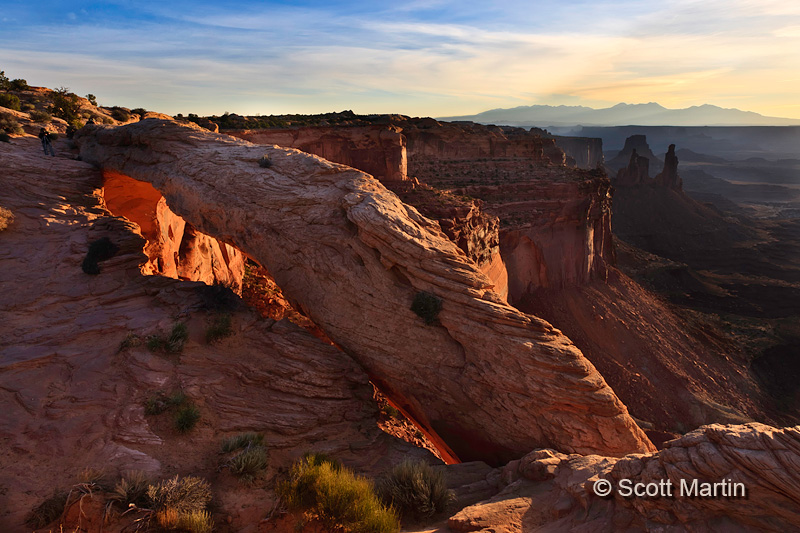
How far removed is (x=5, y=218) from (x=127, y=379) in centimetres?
942

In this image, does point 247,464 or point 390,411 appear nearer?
point 247,464

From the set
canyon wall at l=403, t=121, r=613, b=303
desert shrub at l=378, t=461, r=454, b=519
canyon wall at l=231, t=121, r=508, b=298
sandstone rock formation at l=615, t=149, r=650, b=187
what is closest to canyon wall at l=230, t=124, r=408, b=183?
canyon wall at l=231, t=121, r=508, b=298

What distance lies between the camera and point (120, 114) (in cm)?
3028

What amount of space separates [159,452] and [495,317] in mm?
9098

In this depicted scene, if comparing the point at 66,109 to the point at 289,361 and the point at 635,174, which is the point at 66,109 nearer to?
the point at 289,361

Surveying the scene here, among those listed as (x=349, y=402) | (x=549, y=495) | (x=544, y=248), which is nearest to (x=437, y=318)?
(x=349, y=402)

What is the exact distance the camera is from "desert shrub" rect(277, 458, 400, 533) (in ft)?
24.4

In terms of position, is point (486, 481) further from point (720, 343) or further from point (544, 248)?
point (720, 343)

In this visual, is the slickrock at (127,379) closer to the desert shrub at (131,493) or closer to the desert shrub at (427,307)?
the desert shrub at (131,493)

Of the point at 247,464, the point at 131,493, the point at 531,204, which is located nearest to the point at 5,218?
the point at 131,493

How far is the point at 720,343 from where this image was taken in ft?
109

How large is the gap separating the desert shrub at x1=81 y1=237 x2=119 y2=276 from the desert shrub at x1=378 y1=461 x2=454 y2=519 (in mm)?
12661

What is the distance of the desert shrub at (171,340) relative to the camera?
11984mm

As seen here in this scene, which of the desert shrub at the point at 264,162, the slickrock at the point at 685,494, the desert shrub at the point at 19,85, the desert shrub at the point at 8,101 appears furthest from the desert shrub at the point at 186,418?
the desert shrub at the point at 19,85
